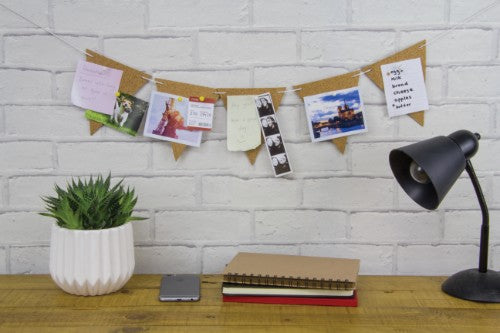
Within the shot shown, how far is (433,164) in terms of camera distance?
110 cm

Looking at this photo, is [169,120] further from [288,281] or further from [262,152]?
[288,281]

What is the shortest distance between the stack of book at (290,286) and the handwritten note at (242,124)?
311 millimetres

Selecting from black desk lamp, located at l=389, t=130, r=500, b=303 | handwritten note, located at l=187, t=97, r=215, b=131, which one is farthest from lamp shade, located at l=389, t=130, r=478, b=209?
handwritten note, located at l=187, t=97, r=215, b=131

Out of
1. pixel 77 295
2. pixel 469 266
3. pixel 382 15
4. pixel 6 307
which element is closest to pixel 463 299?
pixel 469 266

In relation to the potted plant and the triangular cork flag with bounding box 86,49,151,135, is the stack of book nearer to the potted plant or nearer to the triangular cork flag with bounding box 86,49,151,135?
the potted plant

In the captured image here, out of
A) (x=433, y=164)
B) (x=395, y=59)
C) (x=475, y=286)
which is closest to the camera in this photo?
(x=433, y=164)

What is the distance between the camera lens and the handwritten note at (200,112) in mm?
1376

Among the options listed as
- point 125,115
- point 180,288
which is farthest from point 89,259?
point 125,115

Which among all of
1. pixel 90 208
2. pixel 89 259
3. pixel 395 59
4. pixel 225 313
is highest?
pixel 395 59

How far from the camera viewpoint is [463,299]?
1210 mm

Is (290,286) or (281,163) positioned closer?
(290,286)

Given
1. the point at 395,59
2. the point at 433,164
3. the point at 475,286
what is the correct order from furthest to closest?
1. the point at 395,59
2. the point at 475,286
3. the point at 433,164

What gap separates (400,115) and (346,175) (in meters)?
0.20

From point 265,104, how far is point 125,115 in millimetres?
342
